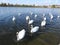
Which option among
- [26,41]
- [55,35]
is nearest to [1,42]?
[26,41]

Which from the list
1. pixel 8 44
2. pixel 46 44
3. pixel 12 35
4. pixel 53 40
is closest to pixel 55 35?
pixel 53 40

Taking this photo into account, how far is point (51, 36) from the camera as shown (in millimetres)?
15109

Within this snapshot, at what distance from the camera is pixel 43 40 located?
13922 millimetres

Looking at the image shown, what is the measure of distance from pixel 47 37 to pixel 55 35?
1.08 meters

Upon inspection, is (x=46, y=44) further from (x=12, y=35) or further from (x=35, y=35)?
(x=12, y=35)

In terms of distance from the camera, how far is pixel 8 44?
40.8 ft

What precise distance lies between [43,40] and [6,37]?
3120mm

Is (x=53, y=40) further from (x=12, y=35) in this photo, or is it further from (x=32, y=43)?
(x=12, y=35)

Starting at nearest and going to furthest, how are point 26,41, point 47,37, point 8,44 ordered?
point 8,44, point 26,41, point 47,37

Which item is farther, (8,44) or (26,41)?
(26,41)

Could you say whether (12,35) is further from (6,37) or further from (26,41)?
(26,41)

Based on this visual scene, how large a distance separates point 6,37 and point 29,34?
2198 mm

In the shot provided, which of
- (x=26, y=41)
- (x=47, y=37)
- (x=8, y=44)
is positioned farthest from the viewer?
(x=47, y=37)

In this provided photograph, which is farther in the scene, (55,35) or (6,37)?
(55,35)
